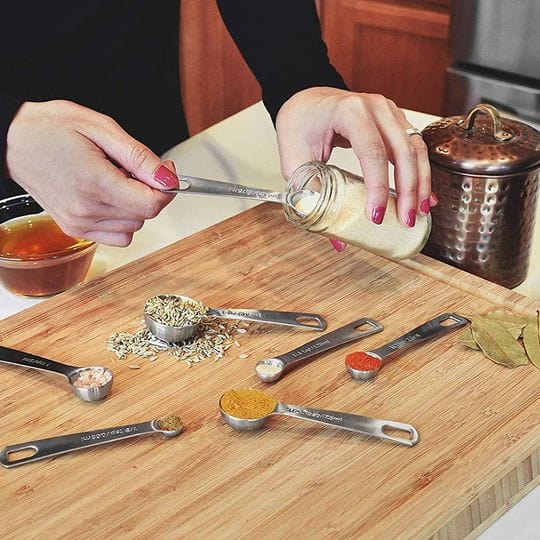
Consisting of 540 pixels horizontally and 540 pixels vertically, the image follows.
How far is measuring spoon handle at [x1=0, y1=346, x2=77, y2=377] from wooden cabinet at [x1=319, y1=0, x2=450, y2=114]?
1.75 meters

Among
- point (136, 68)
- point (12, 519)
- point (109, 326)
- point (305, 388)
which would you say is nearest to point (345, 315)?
point (305, 388)

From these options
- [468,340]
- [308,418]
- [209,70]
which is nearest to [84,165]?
[308,418]

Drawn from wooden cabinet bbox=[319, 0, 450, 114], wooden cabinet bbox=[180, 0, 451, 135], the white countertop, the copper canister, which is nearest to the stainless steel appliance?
wooden cabinet bbox=[180, 0, 451, 135]

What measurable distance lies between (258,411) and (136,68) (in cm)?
88

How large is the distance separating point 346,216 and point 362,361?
0.19 metres

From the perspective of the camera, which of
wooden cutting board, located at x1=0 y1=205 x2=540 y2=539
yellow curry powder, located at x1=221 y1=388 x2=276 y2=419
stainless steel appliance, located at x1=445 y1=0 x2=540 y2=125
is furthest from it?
stainless steel appliance, located at x1=445 y1=0 x2=540 y2=125

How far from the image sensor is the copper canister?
113 centimetres

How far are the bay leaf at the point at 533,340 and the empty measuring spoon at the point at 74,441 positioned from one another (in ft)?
1.35

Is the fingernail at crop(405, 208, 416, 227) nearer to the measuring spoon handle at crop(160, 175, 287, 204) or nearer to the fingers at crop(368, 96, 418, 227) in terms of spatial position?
the fingers at crop(368, 96, 418, 227)

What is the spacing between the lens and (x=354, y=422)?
0.93 meters

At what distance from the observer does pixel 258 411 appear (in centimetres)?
94

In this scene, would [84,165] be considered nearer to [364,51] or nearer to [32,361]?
[32,361]

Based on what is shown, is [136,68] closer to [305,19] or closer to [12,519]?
[305,19]

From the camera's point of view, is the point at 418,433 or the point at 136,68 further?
the point at 136,68
